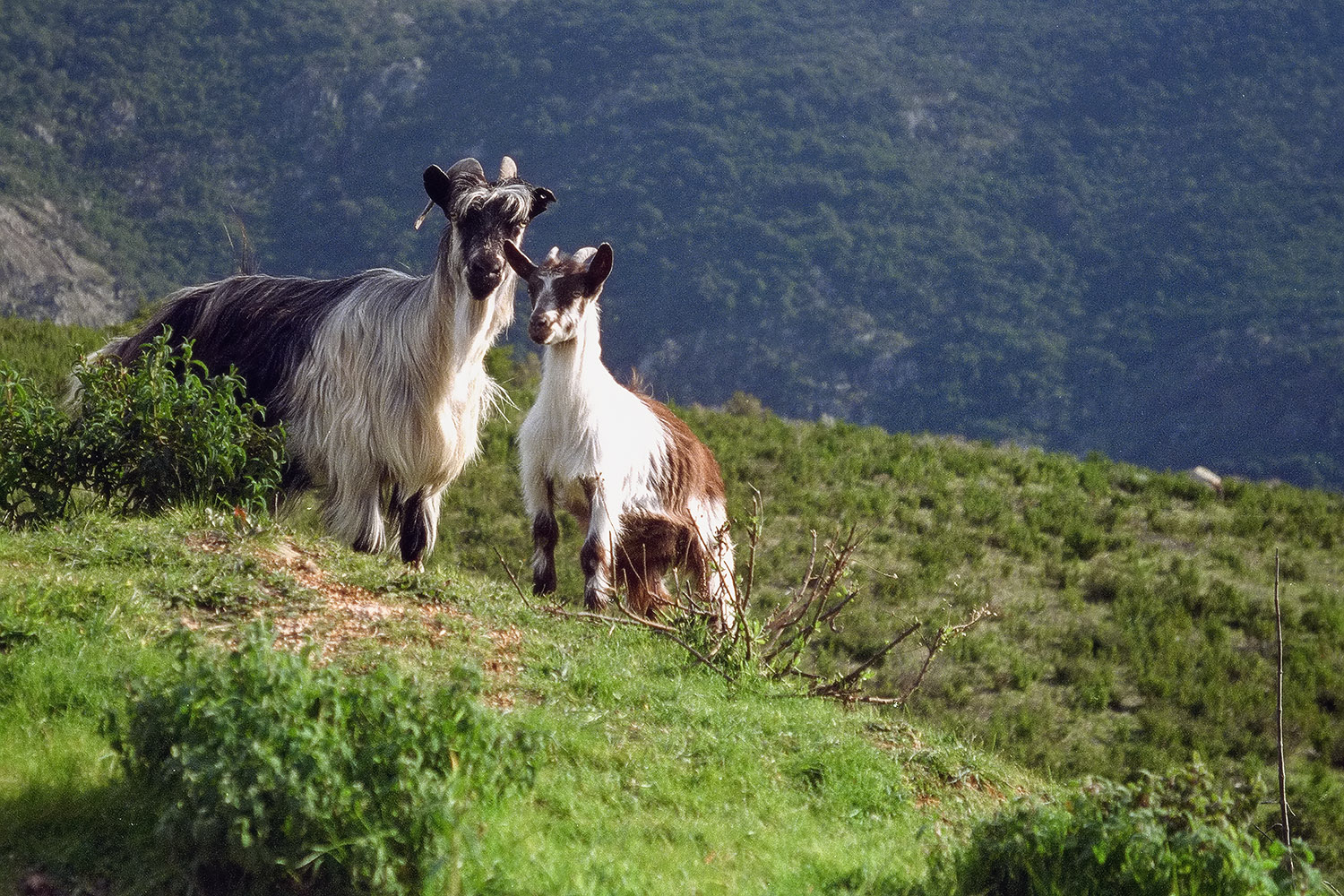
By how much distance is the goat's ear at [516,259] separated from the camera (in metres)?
8.41

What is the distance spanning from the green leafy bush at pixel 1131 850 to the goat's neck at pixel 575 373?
15.2 ft

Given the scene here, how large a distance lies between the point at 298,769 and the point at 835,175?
8512cm

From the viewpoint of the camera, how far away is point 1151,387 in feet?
227

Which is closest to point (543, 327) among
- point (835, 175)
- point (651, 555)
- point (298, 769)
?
point (651, 555)

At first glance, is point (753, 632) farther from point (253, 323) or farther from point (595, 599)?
point (253, 323)

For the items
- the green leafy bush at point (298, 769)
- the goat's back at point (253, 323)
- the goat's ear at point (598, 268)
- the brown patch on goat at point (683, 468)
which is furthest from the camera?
the brown patch on goat at point (683, 468)

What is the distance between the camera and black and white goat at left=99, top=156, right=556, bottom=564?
8.44 meters

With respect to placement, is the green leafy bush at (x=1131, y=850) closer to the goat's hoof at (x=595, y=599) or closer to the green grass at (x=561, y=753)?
the green grass at (x=561, y=753)

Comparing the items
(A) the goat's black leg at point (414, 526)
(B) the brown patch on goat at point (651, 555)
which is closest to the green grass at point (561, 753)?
(A) the goat's black leg at point (414, 526)

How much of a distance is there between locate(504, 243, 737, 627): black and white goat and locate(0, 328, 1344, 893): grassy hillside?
0.66 meters

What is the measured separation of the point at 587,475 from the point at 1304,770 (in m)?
6.11

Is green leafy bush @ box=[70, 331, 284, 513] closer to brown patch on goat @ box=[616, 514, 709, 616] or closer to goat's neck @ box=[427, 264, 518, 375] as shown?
goat's neck @ box=[427, 264, 518, 375]

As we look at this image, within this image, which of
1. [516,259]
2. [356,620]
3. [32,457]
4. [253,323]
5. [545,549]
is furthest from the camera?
[253,323]

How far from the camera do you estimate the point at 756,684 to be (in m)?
7.45
